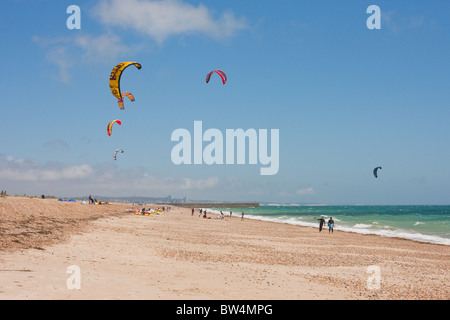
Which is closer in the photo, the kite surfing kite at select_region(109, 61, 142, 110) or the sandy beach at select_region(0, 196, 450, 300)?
the sandy beach at select_region(0, 196, 450, 300)

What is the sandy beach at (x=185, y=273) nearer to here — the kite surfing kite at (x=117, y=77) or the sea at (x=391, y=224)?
the kite surfing kite at (x=117, y=77)

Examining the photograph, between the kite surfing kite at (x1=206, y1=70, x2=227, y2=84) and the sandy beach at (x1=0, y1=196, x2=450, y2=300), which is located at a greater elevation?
the kite surfing kite at (x1=206, y1=70, x2=227, y2=84)

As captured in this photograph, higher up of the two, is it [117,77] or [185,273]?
[117,77]

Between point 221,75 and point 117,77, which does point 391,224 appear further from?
point 117,77

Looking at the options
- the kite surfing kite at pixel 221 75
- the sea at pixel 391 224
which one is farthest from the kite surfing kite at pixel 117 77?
the sea at pixel 391 224

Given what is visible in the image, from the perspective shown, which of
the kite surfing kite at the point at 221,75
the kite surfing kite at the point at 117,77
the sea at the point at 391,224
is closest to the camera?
the kite surfing kite at the point at 117,77

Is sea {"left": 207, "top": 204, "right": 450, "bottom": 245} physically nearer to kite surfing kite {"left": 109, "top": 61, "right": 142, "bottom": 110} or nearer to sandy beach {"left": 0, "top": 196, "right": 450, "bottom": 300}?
sandy beach {"left": 0, "top": 196, "right": 450, "bottom": 300}

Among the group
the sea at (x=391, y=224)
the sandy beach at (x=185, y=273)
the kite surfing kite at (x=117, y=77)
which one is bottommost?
the sea at (x=391, y=224)

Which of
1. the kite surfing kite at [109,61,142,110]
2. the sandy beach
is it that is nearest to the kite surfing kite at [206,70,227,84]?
the kite surfing kite at [109,61,142,110]

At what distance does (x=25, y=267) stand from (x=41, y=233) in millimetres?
6682

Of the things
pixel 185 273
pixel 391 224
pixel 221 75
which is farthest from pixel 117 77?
pixel 391 224

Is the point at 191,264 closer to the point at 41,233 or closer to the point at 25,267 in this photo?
the point at 25,267

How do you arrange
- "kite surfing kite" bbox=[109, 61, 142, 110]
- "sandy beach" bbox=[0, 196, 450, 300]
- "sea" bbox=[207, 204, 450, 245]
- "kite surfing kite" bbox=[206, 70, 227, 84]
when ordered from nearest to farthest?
"sandy beach" bbox=[0, 196, 450, 300], "kite surfing kite" bbox=[109, 61, 142, 110], "kite surfing kite" bbox=[206, 70, 227, 84], "sea" bbox=[207, 204, 450, 245]
